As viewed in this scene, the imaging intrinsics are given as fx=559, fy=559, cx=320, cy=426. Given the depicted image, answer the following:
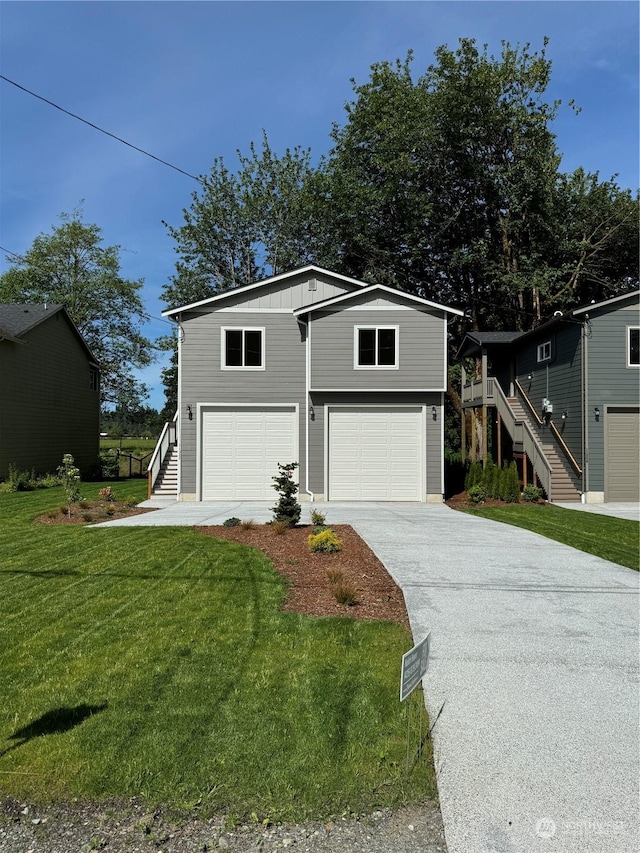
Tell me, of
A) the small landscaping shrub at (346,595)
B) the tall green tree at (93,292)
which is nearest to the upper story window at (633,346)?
the small landscaping shrub at (346,595)

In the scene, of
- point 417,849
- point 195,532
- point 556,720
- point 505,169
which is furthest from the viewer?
point 505,169

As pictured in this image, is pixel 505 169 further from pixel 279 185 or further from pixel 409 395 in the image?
pixel 409 395

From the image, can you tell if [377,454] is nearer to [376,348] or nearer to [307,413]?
[307,413]

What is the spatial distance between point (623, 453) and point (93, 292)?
1241 inches

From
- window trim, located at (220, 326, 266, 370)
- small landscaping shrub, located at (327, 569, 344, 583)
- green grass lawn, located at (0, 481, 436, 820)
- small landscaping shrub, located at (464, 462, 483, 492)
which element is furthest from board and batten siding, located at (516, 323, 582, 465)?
green grass lawn, located at (0, 481, 436, 820)

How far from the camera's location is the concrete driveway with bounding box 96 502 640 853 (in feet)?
8.57

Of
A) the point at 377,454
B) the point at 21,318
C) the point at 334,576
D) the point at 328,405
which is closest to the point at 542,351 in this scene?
the point at 377,454

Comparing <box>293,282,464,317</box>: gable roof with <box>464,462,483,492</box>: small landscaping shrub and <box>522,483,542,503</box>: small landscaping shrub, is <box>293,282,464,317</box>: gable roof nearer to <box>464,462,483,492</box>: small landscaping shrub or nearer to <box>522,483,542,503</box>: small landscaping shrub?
<box>464,462,483,492</box>: small landscaping shrub

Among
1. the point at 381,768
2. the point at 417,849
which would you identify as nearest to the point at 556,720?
the point at 381,768

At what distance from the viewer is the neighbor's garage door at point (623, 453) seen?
15.8 meters

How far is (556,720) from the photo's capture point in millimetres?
3545

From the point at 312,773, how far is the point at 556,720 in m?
1.68

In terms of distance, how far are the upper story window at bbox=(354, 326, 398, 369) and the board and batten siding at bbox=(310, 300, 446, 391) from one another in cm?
13

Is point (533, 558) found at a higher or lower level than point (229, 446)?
lower
